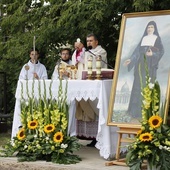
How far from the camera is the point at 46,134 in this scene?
745 centimetres

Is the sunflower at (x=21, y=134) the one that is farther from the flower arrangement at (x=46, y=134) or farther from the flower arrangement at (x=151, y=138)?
the flower arrangement at (x=151, y=138)

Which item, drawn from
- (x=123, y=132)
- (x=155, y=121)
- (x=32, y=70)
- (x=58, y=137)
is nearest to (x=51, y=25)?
(x=32, y=70)

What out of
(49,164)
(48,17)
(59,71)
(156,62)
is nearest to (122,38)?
(156,62)

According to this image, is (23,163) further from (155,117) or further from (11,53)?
(11,53)

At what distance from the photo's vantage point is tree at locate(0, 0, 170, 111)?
9.86 meters

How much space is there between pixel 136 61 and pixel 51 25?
380 centimetres

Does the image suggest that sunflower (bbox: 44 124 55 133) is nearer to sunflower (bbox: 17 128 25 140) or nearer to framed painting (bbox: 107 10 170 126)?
sunflower (bbox: 17 128 25 140)

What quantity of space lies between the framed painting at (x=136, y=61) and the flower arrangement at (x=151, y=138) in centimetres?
47

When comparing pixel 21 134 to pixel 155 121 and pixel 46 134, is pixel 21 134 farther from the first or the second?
pixel 155 121

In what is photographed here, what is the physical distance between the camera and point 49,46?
439 inches

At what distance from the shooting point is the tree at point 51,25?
388 inches

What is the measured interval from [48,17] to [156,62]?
4528 millimetres

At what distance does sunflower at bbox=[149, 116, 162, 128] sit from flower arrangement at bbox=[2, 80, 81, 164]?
1523 millimetres

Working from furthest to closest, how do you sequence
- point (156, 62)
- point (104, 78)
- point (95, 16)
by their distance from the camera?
point (95, 16) → point (104, 78) → point (156, 62)
